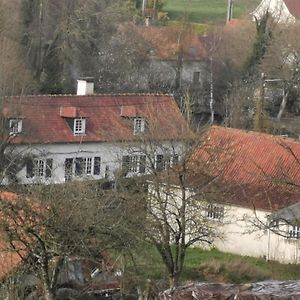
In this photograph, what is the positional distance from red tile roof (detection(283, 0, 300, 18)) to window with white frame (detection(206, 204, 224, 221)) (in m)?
43.5

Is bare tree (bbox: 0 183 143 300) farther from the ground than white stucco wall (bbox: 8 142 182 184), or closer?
closer

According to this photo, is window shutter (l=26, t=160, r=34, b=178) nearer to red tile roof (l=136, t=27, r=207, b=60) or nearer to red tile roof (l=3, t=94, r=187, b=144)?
red tile roof (l=3, t=94, r=187, b=144)

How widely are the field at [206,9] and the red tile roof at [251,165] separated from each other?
4039 centimetres

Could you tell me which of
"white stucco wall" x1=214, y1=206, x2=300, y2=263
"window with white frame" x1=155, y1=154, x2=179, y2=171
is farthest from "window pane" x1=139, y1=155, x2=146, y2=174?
"white stucco wall" x1=214, y1=206, x2=300, y2=263

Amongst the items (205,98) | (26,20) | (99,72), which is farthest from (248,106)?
(26,20)

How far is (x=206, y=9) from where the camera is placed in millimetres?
78125

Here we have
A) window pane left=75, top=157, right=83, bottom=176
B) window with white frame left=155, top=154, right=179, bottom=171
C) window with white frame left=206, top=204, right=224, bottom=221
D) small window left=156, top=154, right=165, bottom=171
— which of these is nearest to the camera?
window with white frame left=155, top=154, right=179, bottom=171

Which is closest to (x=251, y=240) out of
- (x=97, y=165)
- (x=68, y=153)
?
(x=97, y=165)

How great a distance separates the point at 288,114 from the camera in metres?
47.5

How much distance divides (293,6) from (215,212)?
47245 millimetres

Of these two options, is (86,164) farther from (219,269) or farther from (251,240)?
(219,269)

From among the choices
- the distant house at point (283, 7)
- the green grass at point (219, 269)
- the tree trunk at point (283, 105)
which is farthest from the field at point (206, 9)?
the green grass at point (219, 269)

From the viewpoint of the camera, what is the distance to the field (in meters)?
70.9

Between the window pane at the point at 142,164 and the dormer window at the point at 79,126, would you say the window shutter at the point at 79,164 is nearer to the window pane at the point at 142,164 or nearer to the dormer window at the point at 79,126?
the dormer window at the point at 79,126
